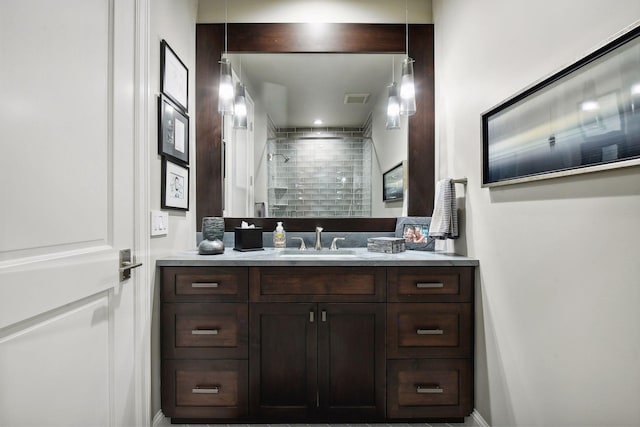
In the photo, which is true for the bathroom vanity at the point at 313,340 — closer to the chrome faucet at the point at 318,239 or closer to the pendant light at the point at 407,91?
the chrome faucet at the point at 318,239

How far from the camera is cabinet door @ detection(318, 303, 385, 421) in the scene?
1.62 metres

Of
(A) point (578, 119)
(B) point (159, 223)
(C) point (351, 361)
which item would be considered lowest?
(C) point (351, 361)

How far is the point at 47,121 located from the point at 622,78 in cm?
159

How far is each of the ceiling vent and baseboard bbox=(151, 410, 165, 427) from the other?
218 cm

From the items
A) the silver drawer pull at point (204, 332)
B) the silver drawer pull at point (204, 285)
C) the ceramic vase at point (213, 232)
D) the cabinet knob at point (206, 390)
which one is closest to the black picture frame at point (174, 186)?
the ceramic vase at point (213, 232)

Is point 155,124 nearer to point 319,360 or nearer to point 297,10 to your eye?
point 297,10

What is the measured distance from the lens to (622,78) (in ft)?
2.77

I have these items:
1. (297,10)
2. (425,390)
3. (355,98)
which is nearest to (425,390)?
(425,390)

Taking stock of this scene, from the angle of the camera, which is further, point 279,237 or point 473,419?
point 279,237

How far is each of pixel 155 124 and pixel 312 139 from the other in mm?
1015

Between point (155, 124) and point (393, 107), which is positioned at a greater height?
point (393, 107)

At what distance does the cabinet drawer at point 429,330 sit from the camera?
1619mm

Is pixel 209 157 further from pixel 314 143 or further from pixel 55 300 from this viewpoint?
pixel 55 300

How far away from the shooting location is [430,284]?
164cm
